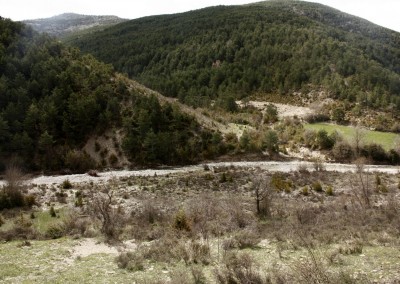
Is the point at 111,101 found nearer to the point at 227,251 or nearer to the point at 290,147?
the point at 290,147

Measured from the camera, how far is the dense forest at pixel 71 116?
4516 cm

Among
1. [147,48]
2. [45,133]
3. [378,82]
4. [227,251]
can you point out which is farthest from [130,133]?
[147,48]

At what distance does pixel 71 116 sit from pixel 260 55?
65.1m

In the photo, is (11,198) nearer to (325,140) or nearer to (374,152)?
(325,140)

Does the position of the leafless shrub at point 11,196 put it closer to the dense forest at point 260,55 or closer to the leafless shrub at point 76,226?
the leafless shrub at point 76,226

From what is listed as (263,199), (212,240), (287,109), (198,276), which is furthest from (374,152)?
(198,276)

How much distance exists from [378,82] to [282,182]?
167 feet

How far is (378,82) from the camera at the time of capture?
75.1m

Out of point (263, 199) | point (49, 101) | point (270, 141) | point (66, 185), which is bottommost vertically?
point (66, 185)

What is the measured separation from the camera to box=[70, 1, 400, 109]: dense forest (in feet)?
267

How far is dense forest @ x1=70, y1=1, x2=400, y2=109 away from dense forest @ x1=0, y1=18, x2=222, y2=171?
30930 mm

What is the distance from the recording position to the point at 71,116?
49.1 meters

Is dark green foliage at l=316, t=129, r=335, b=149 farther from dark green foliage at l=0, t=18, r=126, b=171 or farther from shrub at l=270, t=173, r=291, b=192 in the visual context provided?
dark green foliage at l=0, t=18, r=126, b=171

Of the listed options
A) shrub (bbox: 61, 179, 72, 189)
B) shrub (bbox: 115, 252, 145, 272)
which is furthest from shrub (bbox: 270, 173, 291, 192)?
shrub (bbox: 115, 252, 145, 272)
